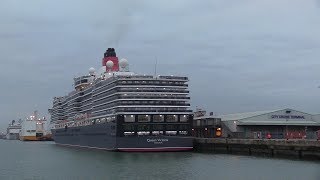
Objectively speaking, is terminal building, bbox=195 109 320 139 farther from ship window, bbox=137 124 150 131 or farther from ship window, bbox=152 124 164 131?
ship window, bbox=137 124 150 131

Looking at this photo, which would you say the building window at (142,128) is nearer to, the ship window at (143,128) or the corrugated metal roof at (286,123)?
the ship window at (143,128)

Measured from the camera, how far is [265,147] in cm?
7194

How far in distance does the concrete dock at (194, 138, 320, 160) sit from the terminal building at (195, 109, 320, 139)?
435 inches

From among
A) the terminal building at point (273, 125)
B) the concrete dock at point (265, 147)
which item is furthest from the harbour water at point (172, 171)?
the terminal building at point (273, 125)

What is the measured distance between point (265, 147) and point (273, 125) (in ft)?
91.4

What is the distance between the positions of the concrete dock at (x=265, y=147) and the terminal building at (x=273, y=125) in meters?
11.1

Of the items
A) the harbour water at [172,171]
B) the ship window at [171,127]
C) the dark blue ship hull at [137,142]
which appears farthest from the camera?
the ship window at [171,127]

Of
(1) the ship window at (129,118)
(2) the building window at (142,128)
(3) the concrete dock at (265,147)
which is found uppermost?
(1) the ship window at (129,118)

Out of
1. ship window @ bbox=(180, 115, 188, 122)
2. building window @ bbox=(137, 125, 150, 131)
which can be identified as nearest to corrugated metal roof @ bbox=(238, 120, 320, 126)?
ship window @ bbox=(180, 115, 188, 122)

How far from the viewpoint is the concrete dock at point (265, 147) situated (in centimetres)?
6256

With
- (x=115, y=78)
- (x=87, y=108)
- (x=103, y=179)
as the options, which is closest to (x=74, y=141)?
(x=87, y=108)

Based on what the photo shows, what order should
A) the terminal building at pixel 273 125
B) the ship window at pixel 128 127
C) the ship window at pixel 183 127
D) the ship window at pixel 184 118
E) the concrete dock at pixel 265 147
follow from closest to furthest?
the concrete dock at pixel 265 147, the ship window at pixel 128 127, the ship window at pixel 183 127, the ship window at pixel 184 118, the terminal building at pixel 273 125

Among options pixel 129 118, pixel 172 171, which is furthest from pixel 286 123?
pixel 172 171

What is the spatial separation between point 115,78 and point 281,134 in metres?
36.1
